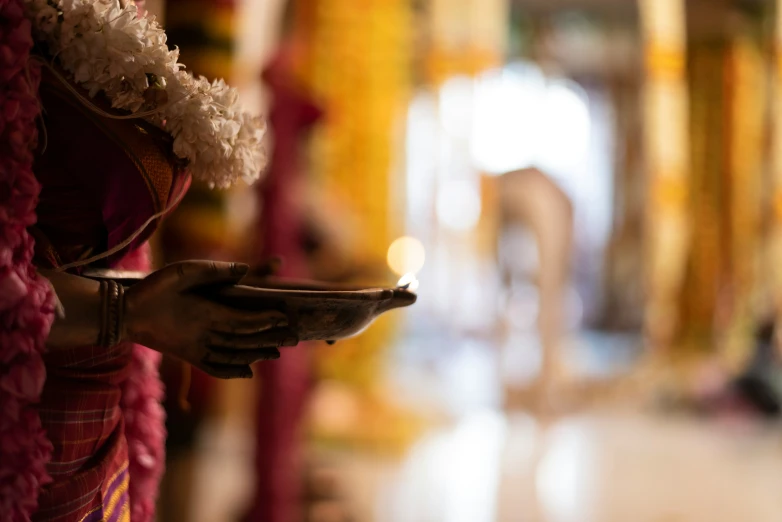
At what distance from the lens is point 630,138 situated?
12.9m

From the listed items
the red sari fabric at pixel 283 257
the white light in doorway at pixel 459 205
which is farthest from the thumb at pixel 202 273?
the white light in doorway at pixel 459 205

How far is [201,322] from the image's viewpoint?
0.81 metres

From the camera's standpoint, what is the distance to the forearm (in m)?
0.81

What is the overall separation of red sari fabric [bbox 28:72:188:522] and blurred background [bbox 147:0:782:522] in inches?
12.3

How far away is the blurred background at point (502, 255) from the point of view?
110 inches

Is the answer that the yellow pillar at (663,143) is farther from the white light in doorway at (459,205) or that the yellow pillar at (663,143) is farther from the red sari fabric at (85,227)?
the red sari fabric at (85,227)

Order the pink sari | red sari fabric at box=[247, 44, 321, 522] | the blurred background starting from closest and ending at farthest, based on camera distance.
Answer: the pink sari, red sari fabric at box=[247, 44, 321, 522], the blurred background

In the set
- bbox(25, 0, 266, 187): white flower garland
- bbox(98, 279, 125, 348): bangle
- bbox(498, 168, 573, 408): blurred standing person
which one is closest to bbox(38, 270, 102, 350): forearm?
bbox(98, 279, 125, 348): bangle

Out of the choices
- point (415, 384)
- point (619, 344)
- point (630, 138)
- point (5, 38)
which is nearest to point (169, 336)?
point (5, 38)

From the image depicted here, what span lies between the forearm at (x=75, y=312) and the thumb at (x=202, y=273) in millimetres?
84

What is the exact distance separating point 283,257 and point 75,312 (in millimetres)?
1813

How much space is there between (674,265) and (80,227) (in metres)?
7.36

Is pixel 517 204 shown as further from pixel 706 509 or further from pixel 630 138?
pixel 630 138

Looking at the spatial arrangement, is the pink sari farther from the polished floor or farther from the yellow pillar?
the yellow pillar
